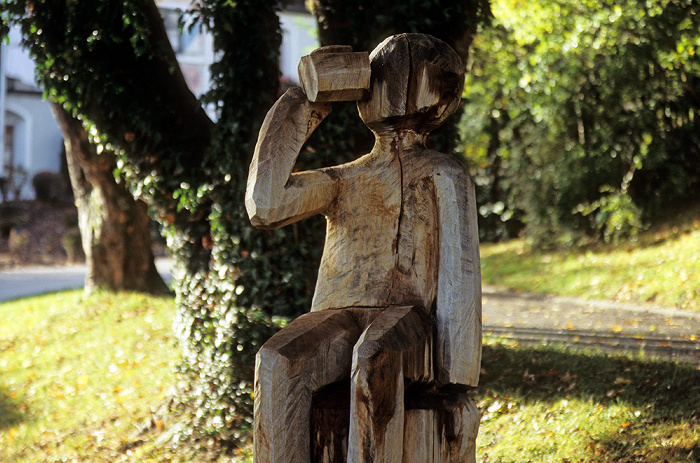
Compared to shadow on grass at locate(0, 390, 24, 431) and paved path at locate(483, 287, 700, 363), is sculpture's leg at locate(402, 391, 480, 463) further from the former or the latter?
shadow on grass at locate(0, 390, 24, 431)

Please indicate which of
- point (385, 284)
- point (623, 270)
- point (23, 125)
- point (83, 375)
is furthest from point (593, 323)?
point (23, 125)

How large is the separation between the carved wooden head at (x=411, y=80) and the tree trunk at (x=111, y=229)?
22.6 ft

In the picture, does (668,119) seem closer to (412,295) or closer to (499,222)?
(499,222)

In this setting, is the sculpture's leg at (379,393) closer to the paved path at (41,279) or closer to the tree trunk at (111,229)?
the tree trunk at (111,229)

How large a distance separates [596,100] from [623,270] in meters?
3.06

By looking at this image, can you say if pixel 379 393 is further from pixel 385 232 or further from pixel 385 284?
pixel 385 232

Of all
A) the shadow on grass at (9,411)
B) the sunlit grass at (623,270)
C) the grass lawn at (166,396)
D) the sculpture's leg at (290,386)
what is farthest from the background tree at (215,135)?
the sunlit grass at (623,270)

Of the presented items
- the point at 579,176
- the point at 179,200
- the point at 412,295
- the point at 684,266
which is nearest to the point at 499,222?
the point at 579,176

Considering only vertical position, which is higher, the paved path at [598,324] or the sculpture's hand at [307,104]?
the sculpture's hand at [307,104]

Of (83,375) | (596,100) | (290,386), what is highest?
(596,100)

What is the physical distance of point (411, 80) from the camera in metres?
2.46

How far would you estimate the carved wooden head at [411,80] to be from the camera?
2.46 metres

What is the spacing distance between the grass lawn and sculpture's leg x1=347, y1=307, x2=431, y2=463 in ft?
7.47

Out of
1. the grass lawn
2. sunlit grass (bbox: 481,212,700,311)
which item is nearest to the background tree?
the grass lawn
